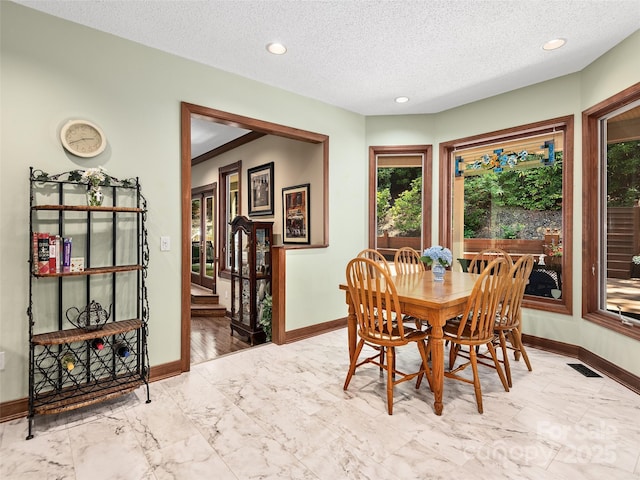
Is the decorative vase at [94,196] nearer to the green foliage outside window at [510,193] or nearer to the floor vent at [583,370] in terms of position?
the green foliage outside window at [510,193]

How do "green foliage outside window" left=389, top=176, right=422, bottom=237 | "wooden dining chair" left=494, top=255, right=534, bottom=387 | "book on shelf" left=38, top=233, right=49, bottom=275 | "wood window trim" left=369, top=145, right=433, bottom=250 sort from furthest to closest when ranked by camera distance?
1. "green foliage outside window" left=389, top=176, right=422, bottom=237
2. "wood window trim" left=369, top=145, right=433, bottom=250
3. "wooden dining chair" left=494, top=255, right=534, bottom=387
4. "book on shelf" left=38, top=233, right=49, bottom=275

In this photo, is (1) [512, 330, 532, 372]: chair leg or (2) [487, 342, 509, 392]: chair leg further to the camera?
(1) [512, 330, 532, 372]: chair leg

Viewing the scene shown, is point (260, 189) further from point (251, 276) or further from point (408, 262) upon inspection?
point (408, 262)

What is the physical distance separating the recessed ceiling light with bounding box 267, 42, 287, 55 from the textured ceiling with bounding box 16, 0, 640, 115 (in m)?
0.05

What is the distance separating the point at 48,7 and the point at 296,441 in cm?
318

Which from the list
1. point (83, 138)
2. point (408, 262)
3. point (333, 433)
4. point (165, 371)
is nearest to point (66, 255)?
point (83, 138)

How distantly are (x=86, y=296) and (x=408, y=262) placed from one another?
115 inches

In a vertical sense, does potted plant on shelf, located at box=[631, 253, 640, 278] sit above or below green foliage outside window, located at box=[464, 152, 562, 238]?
below

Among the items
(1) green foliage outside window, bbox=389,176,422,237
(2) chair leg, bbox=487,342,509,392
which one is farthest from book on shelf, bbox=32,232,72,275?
(1) green foliage outside window, bbox=389,176,422,237

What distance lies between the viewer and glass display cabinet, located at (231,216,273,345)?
4.14 meters

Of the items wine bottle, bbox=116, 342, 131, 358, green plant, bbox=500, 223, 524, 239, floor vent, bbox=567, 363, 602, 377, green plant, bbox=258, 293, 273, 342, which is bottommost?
floor vent, bbox=567, 363, 602, 377

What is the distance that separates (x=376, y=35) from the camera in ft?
8.61

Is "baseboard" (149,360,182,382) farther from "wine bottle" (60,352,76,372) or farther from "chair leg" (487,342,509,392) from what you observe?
"chair leg" (487,342,509,392)

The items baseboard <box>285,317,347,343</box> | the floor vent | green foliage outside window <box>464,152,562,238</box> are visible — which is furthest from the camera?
baseboard <box>285,317,347,343</box>
